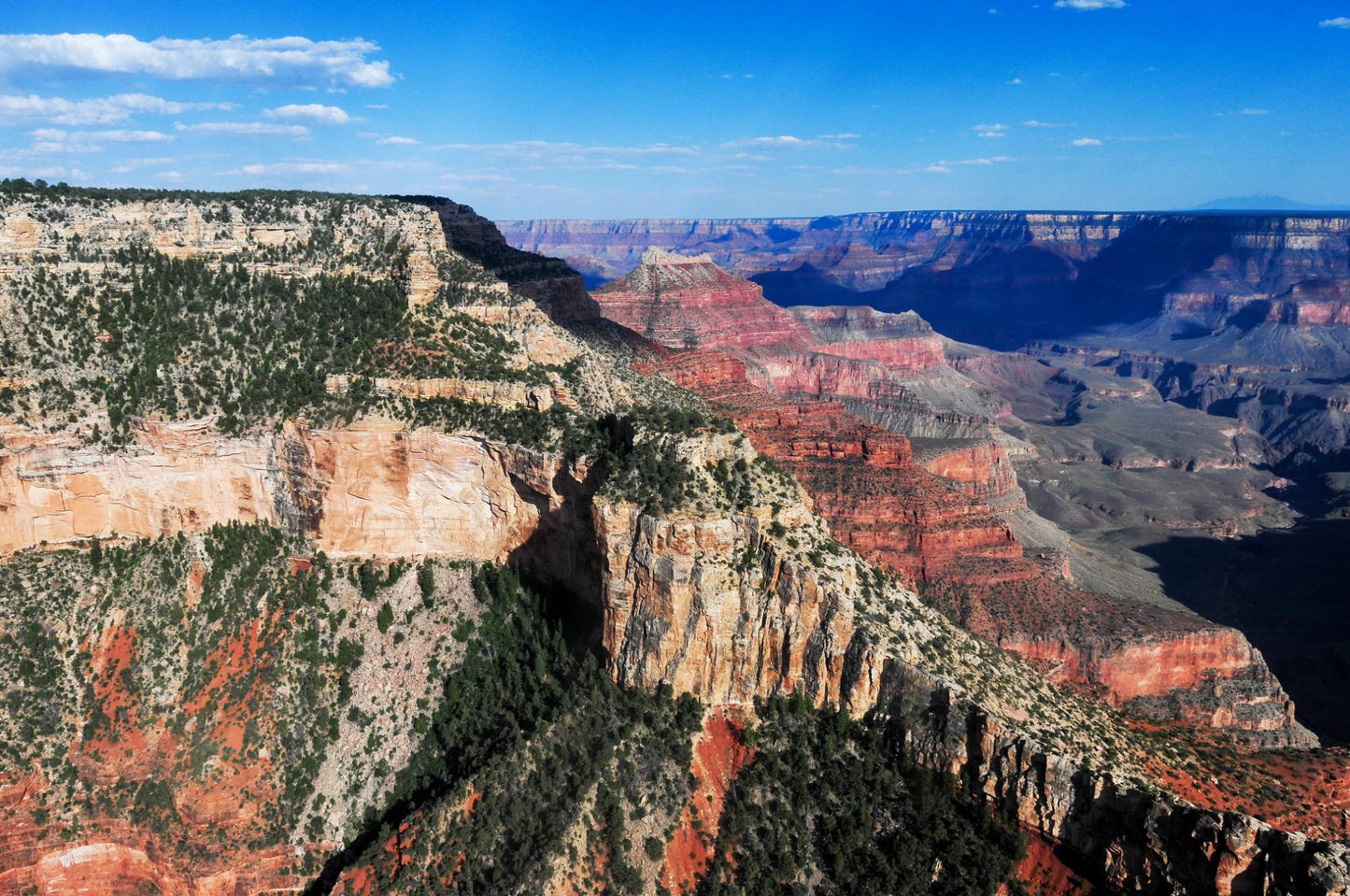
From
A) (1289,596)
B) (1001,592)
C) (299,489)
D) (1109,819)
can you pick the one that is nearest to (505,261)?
(299,489)

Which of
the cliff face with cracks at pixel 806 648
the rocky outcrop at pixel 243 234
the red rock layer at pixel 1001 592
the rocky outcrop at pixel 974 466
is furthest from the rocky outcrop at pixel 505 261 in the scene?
the rocky outcrop at pixel 974 466

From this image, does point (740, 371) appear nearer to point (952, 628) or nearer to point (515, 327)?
point (515, 327)

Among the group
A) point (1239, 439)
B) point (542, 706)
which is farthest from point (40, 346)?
point (1239, 439)

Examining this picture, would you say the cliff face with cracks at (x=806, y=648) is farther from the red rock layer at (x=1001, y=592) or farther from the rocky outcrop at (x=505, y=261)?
the rocky outcrop at (x=505, y=261)

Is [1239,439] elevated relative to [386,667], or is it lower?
lower

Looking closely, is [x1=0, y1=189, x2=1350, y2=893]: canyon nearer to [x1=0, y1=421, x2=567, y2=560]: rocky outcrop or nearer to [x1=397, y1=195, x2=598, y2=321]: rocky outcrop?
[x1=0, y1=421, x2=567, y2=560]: rocky outcrop
